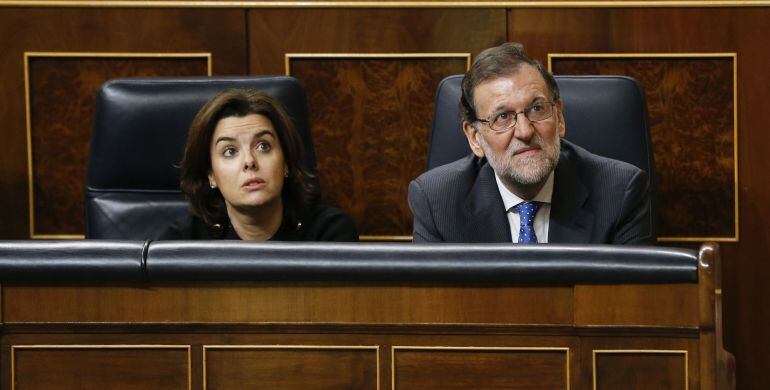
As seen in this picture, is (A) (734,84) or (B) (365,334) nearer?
(B) (365,334)

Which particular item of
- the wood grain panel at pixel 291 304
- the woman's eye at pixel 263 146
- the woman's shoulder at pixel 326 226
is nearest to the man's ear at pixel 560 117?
the woman's shoulder at pixel 326 226

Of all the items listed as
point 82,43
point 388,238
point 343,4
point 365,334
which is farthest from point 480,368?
A: point 82,43

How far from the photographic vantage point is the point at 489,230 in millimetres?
1674

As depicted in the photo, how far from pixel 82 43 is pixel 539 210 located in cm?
128

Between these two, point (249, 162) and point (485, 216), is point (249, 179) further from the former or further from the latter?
point (485, 216)

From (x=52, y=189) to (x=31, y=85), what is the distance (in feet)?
0.84

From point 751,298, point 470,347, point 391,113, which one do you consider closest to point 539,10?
point 391,113

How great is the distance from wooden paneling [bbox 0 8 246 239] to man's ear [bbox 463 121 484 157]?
2.75 ft

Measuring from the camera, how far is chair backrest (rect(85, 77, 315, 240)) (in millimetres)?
1901

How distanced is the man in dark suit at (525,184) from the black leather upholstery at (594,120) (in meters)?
0.09

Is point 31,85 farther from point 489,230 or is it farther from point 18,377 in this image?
point 18,377

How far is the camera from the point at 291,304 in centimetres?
100

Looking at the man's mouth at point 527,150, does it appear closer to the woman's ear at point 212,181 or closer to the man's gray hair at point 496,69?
the man's gray hair at point 496,69

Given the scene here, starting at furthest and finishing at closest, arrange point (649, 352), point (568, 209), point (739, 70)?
point (739, 70) → point (568, 209) → point (649, 352)
